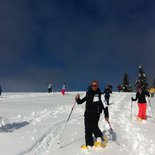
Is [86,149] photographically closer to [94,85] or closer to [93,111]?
[93,111]

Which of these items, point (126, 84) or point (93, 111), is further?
point (126, 84)

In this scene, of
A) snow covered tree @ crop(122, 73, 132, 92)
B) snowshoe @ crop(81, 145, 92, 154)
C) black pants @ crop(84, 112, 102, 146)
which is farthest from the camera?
snow covered tree @ crop(122, 73, 132, 92)

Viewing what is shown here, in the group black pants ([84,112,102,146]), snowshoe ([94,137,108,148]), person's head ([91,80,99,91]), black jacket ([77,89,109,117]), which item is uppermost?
person's head ([91,80,99,91])

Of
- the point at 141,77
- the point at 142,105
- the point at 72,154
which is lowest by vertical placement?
the point at 72,154

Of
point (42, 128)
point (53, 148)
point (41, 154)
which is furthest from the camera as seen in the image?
point (42, 128)

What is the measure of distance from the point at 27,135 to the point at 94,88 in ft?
9.84

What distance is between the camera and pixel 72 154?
900cm

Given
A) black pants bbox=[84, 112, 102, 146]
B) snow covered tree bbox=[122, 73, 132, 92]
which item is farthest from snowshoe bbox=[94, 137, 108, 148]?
snow covered tree bbox=[122, 73, 132, 92]

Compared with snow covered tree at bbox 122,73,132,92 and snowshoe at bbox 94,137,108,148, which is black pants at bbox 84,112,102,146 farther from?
snow covered tree at bbox 122,73,132,92

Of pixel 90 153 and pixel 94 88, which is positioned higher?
pixel 94 88

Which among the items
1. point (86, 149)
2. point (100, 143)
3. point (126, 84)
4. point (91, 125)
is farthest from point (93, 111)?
point (126, 84)

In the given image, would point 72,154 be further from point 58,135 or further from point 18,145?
point 58,135

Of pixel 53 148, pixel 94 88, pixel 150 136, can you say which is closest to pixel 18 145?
pixel 53 148

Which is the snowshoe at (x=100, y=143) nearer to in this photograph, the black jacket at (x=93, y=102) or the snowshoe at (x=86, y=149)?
the snowshoe at (x=86, y=149)
